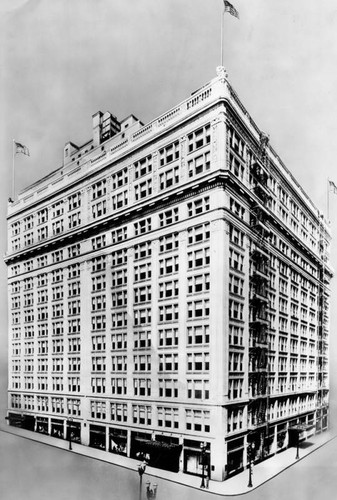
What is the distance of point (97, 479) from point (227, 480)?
10.2 feet

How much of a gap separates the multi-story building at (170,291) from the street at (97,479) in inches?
31.9

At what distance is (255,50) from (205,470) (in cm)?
1007

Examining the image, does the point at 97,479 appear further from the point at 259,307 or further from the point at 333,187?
the point at 333,187

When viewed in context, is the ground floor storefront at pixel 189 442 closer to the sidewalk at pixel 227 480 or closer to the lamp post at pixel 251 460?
the lamp post at pixel 251 460

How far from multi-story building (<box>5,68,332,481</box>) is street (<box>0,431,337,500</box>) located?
81cm

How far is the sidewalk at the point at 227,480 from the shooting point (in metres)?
10.5

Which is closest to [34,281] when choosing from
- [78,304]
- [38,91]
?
[78,304]

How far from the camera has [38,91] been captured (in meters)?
11.6

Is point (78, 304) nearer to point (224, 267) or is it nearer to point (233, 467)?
point (224, 267)

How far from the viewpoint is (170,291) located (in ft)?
41.3

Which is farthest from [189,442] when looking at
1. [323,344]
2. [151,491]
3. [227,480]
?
[323,344]

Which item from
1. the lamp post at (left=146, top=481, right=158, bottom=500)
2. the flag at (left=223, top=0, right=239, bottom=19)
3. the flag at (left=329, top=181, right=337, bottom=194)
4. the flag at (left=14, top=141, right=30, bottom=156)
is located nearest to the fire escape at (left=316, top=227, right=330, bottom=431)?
the flag at (left=329, top=181, right=337, bottom=194)

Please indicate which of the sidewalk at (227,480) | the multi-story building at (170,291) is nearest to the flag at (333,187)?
the multi-story building at (170,291)

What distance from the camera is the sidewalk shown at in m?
10.5
